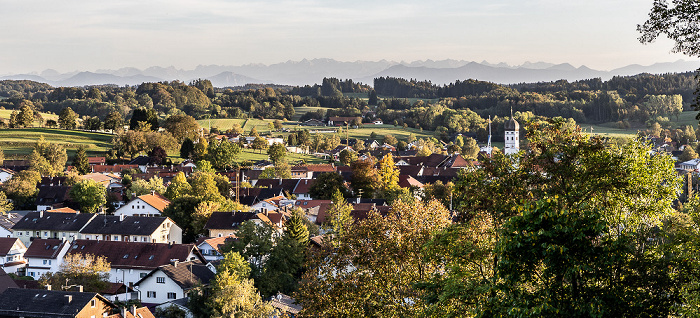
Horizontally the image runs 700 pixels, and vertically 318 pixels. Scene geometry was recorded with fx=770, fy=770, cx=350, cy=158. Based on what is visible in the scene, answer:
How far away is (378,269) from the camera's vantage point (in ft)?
46.5

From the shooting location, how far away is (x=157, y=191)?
64.6 metres

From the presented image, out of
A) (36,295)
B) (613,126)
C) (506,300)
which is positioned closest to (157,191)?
(36,295)

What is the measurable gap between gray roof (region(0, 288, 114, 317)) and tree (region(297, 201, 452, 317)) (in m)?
17.7

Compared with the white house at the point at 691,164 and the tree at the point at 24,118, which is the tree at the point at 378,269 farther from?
the tree at the point at 24,118

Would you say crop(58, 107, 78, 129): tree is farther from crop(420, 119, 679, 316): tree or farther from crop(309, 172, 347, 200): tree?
crop(420, 119, 679, 316): tree

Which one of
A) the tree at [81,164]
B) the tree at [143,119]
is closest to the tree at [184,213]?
the tree at [81,164]

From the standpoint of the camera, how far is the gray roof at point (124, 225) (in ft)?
162

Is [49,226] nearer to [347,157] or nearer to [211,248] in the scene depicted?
[211,248]

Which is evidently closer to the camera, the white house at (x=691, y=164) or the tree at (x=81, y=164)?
the tree at (x=81, y=164)

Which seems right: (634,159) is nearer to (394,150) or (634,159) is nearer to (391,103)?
(394,150)

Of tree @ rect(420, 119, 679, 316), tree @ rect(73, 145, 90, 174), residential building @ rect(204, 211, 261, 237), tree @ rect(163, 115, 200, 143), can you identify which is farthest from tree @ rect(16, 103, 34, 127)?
tree @ rect(420, 119, 679, 316)

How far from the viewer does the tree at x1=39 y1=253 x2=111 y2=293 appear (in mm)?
35219

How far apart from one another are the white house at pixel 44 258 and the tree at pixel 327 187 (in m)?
24.6

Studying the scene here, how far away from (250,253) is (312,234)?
9865 mm
